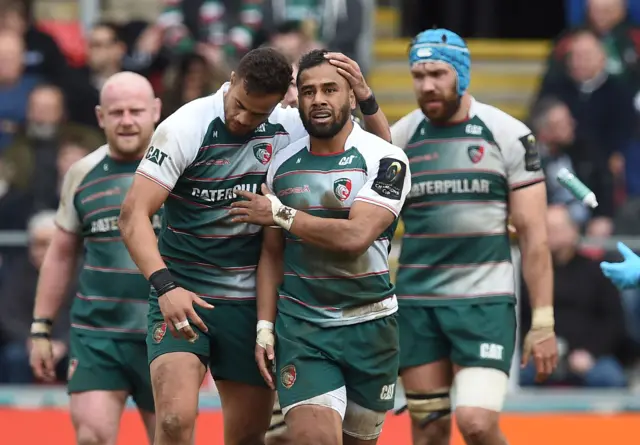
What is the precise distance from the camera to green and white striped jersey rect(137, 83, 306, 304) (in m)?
6.78

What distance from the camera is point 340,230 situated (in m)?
6.57

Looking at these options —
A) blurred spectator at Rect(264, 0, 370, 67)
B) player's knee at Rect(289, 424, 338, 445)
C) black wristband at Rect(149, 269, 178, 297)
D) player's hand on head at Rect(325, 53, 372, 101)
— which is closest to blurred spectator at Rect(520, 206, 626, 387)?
blurred spectator at Rect(264, 0, 370, 67)

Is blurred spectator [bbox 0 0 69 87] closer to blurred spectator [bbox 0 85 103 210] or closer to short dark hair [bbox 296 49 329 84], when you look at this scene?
blurred spectator [bbox 0 85 103 210]

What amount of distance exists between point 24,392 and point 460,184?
14.7 ft

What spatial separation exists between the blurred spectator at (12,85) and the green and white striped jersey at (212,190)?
5879 mm

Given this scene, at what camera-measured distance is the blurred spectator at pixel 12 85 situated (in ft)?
41.5

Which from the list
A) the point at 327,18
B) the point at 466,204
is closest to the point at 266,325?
the point at 466,204

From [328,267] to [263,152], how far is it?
0.63 meters

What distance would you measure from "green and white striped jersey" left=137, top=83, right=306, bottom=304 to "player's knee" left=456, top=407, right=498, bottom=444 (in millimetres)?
1251

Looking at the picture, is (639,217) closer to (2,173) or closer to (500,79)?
(500,79)

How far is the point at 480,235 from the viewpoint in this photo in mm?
7684

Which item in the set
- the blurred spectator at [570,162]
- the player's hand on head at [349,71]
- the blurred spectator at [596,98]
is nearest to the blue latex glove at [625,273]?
the player's hand on head at [349,71]

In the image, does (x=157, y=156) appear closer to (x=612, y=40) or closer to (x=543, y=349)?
(x=543, y=349)

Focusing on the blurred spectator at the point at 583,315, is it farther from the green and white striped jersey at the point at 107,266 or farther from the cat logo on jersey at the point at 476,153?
the green and white striped jersey at the point at 107,266
